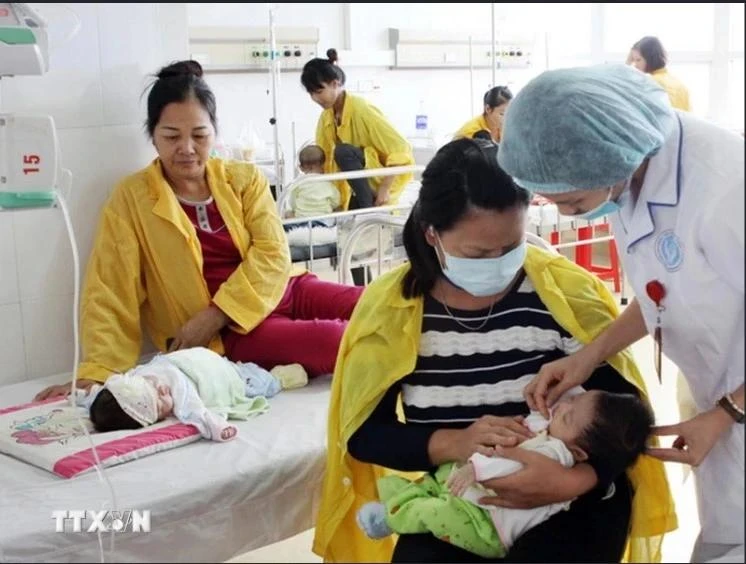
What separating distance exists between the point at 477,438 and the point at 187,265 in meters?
1.16

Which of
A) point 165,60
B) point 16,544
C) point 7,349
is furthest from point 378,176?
point 16,544

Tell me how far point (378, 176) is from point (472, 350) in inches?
59.7

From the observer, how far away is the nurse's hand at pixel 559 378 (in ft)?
4.94

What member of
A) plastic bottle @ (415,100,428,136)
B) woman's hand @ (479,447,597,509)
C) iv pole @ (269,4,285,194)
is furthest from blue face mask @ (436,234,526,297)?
plastic bottle @ (415,100,428,136)

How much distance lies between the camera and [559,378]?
4.97ft

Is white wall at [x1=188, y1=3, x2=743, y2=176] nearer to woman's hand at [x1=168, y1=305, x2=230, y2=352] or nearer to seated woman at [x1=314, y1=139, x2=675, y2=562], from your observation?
woman's hand at [x1=168, y1=305, x2=230, y2=352]

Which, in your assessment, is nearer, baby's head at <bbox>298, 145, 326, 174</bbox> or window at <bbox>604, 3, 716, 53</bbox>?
window at <bbox>604, 3, 716, 53</bbox>

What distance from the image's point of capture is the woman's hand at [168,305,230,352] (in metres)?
2.37

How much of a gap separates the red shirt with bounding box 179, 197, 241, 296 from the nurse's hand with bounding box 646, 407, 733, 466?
142 cm

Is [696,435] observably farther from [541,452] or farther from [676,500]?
[676,500]

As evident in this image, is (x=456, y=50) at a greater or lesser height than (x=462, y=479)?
greater

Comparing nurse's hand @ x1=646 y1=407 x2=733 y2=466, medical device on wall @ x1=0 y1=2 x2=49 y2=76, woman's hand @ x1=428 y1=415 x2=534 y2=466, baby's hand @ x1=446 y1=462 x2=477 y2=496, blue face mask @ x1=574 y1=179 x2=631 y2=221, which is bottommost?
baby's hand @ x1=446 y1=462 x2=477 y2=496

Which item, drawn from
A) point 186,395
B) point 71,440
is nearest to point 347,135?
point 186,395

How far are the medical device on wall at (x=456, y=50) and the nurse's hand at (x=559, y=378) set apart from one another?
2.15 metres
